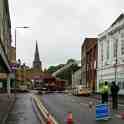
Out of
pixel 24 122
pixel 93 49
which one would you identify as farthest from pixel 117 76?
pixel 24 122

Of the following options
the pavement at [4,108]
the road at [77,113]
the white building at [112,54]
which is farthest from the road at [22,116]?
the white building at [112,54]

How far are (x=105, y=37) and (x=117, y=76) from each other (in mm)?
13110

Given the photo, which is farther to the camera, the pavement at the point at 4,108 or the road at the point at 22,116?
the pavement at the point at 4,108

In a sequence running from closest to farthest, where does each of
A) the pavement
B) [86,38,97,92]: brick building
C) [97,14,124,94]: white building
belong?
the pavement < [97,14,124,94]: white building < [86,38,97,92]: brick building

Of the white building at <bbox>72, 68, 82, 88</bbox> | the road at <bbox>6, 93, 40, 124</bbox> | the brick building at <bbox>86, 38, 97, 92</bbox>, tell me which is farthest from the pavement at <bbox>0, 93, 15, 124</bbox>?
the white building at <bbox>72, 68, 82, 88</bbox>

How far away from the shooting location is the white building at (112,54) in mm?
65250

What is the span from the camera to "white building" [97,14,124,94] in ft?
214

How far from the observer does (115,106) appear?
28078 millimetres

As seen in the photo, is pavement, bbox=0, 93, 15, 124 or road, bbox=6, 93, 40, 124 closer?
road, bbox=6, 93, 40, 124

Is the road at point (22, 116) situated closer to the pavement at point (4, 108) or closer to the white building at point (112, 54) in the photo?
the pavement at point (4, 108)


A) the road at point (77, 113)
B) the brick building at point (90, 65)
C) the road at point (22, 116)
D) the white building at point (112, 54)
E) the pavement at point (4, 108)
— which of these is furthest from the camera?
the brick building at point (90, 65)

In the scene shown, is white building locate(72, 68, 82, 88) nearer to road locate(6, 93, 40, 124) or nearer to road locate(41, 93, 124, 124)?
road locate(41, 93, 124, 124)

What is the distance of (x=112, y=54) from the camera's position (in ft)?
232

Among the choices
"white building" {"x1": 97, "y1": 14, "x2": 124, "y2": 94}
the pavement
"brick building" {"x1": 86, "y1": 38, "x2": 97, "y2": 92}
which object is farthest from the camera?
"brick building" {"x1": 86, "y1": 38, "x2": 97, "y2": 92}
